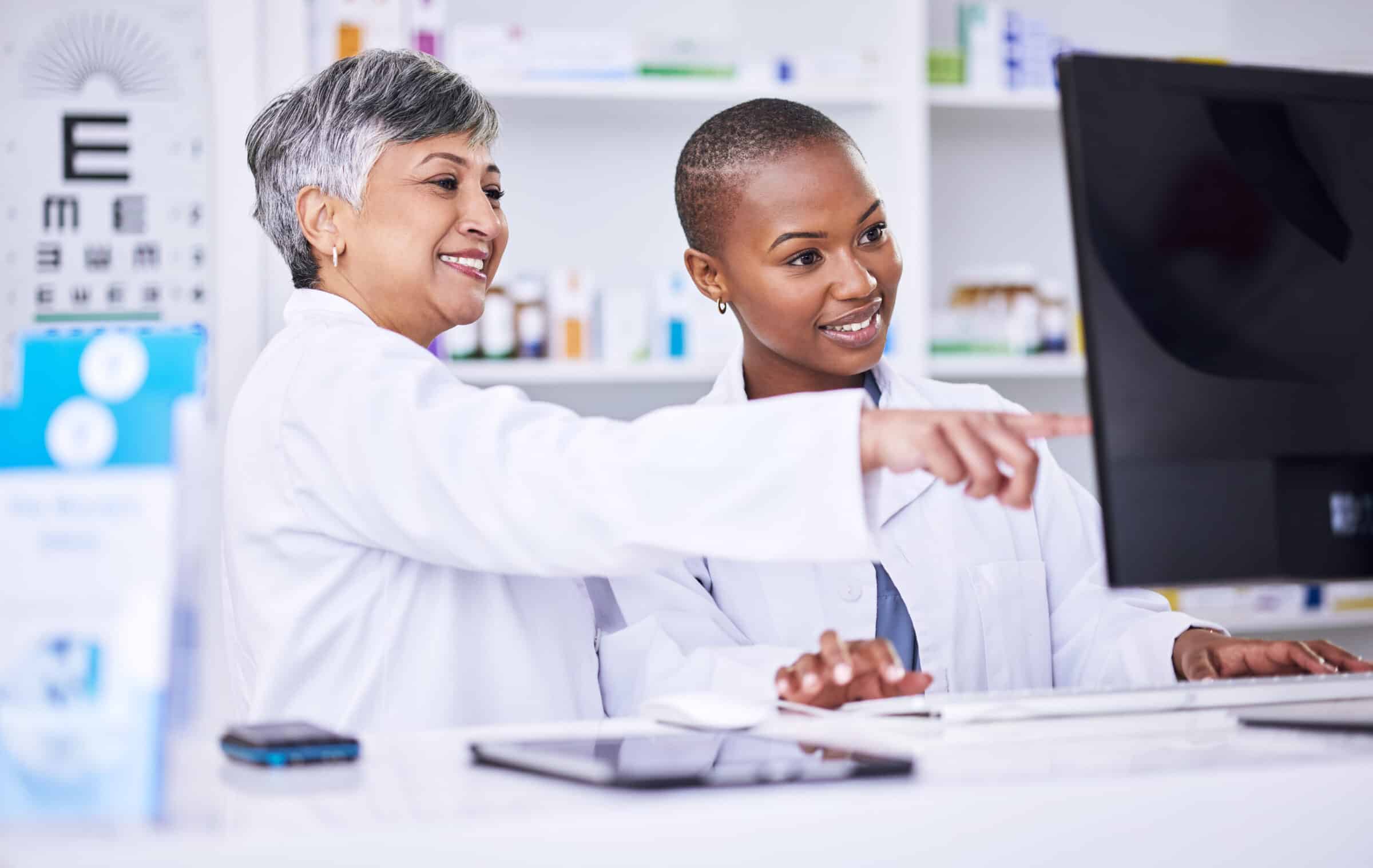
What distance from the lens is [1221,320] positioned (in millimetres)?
875

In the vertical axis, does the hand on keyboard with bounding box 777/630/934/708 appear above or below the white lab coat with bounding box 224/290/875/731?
below

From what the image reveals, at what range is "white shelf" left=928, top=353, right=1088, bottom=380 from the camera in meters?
2.93

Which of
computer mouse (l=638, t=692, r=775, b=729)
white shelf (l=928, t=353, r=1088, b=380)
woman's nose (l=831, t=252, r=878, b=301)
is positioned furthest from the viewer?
white shelf (l=928, t=353, r=1088, b=380)

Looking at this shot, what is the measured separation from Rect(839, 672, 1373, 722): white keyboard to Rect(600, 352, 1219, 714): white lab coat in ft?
1.15

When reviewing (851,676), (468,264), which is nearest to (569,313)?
(468,264)

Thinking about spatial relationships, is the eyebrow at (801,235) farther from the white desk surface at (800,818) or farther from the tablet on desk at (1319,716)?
the white desk surface at (800,818)

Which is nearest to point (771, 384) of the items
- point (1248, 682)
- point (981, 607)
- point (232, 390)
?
point (981, 607)

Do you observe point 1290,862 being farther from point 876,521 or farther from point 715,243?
point 715,243

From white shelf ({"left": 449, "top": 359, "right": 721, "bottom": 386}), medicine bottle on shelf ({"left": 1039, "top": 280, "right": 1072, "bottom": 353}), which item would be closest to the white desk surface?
white shelf ({"left": 449, "top": 359, "right": 721, "bottom": 386})

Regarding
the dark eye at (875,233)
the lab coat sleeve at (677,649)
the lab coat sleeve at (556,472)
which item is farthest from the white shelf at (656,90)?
the lab coat sleeve at (556,472)

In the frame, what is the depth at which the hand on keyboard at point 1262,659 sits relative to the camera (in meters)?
1.13

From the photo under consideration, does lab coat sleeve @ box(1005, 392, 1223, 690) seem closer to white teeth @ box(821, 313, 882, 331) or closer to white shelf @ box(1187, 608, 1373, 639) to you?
white teeth @ box(821, 313, 882, 331)

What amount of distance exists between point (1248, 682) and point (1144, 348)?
30 centimetres

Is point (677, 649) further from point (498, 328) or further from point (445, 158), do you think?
point (498, 328)
